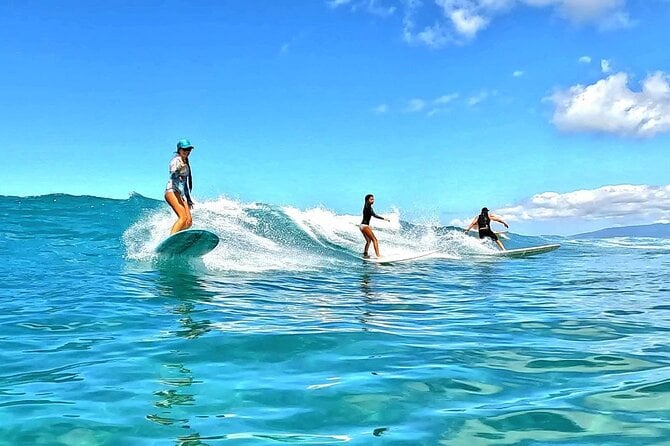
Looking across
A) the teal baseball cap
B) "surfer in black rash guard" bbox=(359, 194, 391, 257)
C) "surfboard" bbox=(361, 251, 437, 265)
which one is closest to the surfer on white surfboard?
the teal baseball cap

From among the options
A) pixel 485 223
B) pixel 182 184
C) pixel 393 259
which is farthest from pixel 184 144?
pixel 485 223

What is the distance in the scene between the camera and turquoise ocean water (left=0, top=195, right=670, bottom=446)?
346cm

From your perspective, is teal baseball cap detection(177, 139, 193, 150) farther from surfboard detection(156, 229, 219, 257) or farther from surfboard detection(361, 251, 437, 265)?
surfboard detection(361, 251, 437, 265)

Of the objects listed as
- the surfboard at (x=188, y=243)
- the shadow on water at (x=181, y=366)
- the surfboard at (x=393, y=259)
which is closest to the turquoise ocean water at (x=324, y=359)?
the shadow on water at (x=181, y=366)

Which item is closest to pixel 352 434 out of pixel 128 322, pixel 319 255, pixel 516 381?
pixel 516 381

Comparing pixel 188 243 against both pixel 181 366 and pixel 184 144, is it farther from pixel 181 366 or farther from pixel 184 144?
pixel 181 366

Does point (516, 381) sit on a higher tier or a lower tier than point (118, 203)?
lower

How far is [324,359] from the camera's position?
5.05 m

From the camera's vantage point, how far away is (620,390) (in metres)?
4.09

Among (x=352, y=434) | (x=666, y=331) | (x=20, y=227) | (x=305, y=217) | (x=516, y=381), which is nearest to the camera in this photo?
(x=352, y=434)

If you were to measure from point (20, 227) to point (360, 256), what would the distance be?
11256 mm

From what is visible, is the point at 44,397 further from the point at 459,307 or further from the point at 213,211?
the point at 213,211

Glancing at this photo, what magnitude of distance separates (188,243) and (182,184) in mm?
1228

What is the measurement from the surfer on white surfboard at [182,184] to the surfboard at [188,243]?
0.39 meters
